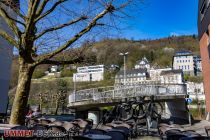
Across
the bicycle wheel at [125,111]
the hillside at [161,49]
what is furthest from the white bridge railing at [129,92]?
the hillside at [161,49]

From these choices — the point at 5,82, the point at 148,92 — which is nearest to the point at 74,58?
the point at 148,92

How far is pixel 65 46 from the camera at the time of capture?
8453 mm

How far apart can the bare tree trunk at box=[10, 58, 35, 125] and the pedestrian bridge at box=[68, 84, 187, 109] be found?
612 inches

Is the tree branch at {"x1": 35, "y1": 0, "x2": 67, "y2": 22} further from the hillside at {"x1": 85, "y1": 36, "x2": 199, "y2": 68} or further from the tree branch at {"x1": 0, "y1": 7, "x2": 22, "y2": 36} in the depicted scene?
the hillside at {"x1": 85, "y1": 36, "x2": 199, "y2": 68}

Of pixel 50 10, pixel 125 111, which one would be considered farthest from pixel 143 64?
pixel 50 10

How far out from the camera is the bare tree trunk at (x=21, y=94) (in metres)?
8.17

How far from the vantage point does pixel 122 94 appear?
80.9ft

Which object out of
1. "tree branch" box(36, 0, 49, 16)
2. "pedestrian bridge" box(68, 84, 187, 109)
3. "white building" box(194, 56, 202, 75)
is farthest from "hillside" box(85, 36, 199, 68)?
"tree branch" box(36, 0, 49, 16)

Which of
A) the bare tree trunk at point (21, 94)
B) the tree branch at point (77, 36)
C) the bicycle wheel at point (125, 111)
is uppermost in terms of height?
the tree branch at point (77, 36)

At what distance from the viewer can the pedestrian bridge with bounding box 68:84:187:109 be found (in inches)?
942

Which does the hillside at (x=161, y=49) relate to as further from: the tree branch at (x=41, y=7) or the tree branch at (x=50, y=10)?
the tree branch at (x=41, y=7)

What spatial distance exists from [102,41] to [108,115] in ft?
36.7

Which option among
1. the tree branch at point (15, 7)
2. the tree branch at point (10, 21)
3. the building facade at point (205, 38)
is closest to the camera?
the tree branch at point (15, 7)

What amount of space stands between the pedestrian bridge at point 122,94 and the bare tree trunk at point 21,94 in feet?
51.0
